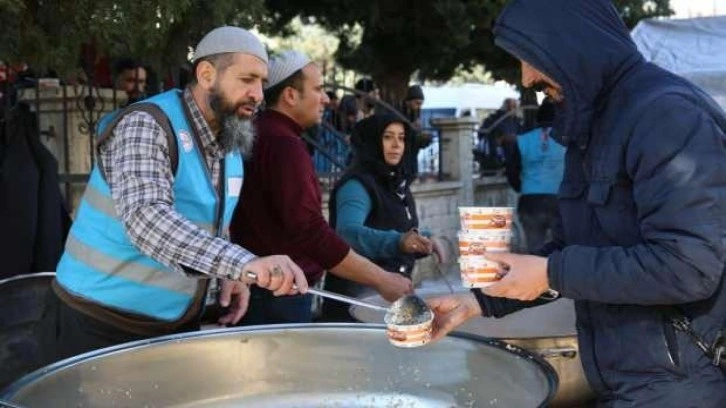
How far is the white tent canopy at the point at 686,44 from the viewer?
6.11 m

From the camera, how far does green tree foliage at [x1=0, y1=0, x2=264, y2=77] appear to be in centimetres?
340

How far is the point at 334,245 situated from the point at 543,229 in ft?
17.7

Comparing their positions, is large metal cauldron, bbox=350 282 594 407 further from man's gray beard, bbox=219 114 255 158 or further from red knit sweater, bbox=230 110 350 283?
man's gray beard, bbox=219 114 255 158

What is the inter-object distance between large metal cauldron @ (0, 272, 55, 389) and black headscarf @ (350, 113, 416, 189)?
1621 millimetres

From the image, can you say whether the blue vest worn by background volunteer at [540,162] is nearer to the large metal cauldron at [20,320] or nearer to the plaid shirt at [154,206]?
the large metal cauldron at [20,320]

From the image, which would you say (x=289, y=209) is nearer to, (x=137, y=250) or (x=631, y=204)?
(x=137, y=250)

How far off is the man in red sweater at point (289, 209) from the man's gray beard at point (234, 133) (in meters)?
0.45

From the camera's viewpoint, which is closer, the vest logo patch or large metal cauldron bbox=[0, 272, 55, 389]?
the vest logo patch

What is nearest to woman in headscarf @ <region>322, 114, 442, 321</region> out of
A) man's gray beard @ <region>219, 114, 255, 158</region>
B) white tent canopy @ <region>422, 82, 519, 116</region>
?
man's gray beard @ <region>219, 114, 255, 158</region>

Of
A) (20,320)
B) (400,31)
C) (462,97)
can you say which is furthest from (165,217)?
(462,97)

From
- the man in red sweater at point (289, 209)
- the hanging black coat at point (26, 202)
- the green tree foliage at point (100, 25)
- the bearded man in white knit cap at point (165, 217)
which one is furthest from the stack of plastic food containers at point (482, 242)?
the hanging black coat at point (26, 202)

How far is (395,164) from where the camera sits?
4109mm

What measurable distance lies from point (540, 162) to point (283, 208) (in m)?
5.25

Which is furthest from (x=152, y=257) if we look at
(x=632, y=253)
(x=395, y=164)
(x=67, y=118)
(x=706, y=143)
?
(x=67, y=118)
